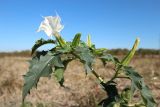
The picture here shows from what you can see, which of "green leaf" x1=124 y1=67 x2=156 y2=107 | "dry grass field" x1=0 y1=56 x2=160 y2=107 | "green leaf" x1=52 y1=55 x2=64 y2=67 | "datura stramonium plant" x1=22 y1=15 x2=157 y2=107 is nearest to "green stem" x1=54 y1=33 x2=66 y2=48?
"datura stramonium plant" x1=22 y1=15 x2=157 y2=107

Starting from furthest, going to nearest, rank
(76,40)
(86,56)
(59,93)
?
(59,93) → (76,40) → (86,56)

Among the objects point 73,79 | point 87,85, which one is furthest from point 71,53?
point 73,79

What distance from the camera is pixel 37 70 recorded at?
2100 mm

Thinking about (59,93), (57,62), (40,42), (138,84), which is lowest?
(59,93)

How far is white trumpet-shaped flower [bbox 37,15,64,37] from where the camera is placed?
7.29 ft

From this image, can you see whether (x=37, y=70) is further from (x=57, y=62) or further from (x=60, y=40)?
(x=60, y=40)

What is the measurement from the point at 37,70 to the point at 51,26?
0.90ft

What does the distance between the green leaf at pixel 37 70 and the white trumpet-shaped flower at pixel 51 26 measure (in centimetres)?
16

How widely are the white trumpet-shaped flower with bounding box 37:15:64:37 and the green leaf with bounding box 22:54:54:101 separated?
157 millimetres

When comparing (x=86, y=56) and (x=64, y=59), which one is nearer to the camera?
(x=86, y=56)

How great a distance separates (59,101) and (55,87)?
1343mm

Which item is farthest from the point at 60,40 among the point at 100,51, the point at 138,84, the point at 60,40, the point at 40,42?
the point at 138,84

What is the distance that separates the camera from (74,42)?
2201 mm

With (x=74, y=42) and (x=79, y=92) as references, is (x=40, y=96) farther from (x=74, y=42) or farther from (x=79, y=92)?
(x=74, y=42)
